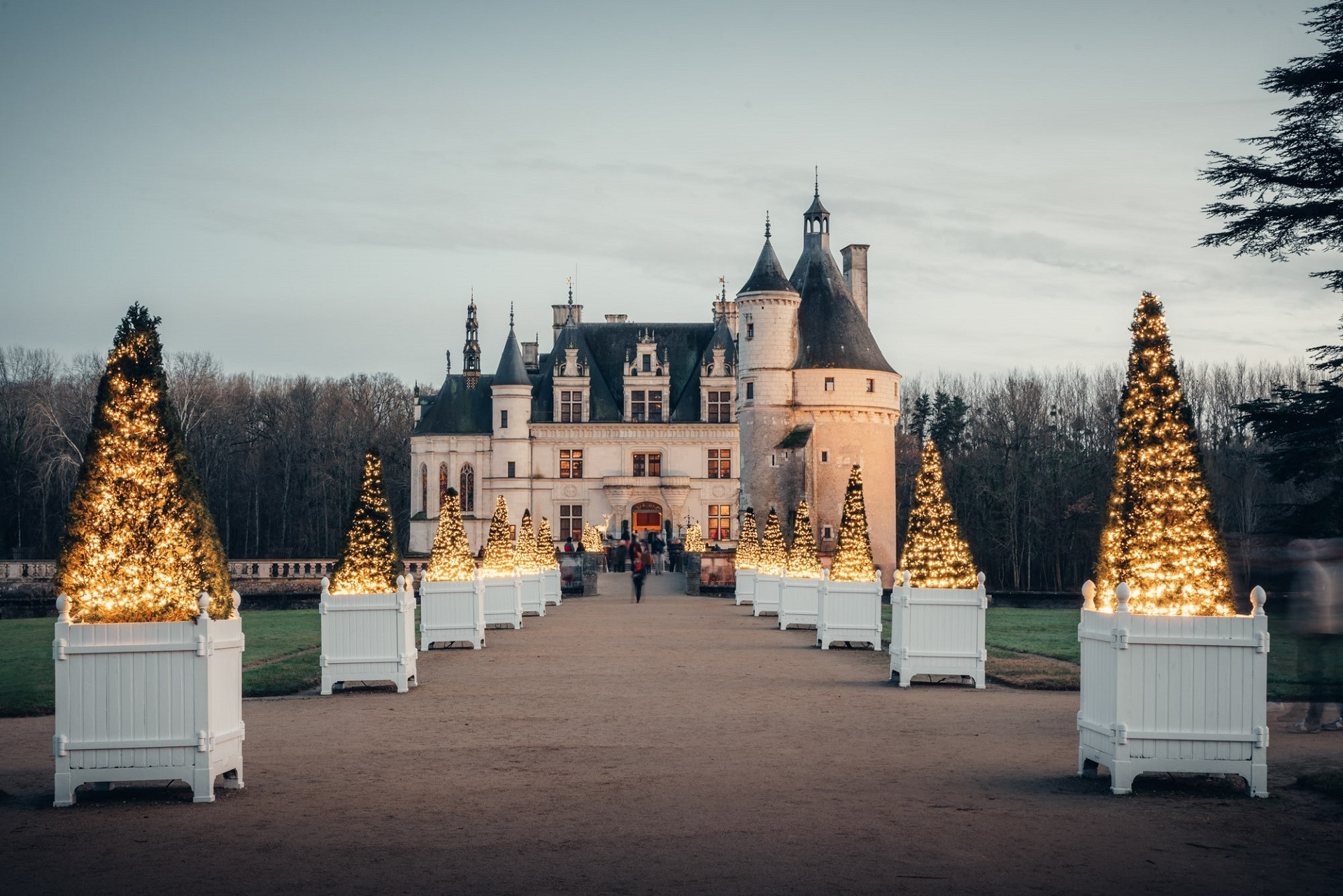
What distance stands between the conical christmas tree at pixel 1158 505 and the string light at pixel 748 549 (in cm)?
2485

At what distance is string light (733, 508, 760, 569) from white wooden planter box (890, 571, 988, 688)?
1944cm

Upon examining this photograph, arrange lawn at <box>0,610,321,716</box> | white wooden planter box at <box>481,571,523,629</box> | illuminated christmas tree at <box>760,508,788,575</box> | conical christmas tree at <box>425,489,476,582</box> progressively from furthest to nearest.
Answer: illuminated christmas tree at <box>760,508,788,575</box> → white wooden planter box at <box>481,571,523,629</box> → conical christmas tree at <box>425,489,476,582</box> → lawn at <box>0,610,321,716</box>

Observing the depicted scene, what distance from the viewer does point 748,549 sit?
126 feet

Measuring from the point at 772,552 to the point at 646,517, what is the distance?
117ft

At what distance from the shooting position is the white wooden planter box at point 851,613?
20.0 meters

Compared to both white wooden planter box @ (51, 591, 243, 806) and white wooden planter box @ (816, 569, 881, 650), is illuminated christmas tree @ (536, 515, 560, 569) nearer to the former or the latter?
white wooden planter box @ (816, 569, 881, 650)

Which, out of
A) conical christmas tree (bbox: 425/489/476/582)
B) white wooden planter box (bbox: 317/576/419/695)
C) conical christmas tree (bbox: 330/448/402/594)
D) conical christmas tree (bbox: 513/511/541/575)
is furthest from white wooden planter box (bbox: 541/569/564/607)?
white wooden planter box (bbox: 317/576/419/695)

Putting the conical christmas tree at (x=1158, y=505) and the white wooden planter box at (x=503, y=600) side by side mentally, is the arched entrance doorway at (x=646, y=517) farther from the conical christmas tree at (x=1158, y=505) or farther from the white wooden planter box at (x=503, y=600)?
the conical christmas tree at (x=1158, y=505)

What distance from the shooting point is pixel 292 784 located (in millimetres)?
8727

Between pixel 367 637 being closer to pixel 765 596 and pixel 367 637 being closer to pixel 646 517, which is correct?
pixel 765 596

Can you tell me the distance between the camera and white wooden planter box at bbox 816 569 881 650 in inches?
788

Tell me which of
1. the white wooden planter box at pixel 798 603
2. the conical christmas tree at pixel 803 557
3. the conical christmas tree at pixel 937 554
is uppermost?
the conical christmas tree at pixel 937 554

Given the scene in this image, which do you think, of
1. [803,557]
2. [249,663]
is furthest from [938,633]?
[803,557]

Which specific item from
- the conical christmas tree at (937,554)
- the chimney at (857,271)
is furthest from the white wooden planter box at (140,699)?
the chimney at (857,271)
